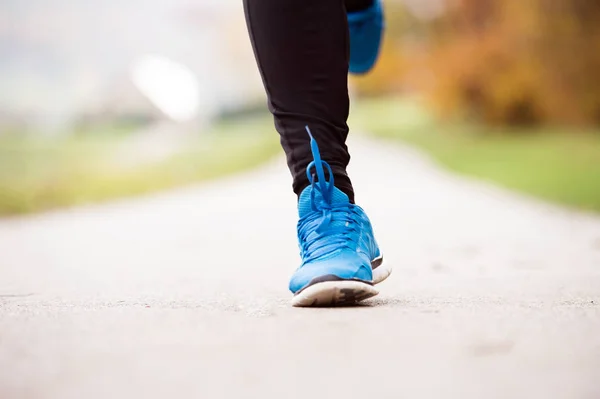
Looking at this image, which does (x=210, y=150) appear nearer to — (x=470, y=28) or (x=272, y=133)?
(x=272, y=133)

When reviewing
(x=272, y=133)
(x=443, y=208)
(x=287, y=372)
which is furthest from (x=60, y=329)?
(x=272, y=133)

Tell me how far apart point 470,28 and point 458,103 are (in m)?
1.63

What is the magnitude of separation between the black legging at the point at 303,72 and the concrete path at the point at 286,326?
263 millimetres

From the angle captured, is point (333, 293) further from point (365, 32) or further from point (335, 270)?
point (365, 32)

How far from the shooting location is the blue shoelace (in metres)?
1.31

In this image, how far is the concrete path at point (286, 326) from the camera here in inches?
30.4

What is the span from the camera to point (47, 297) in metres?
1.51

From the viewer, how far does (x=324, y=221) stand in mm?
1315

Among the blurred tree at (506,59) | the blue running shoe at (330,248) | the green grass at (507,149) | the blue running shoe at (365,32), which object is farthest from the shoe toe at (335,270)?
the blurred tree at (506,59)

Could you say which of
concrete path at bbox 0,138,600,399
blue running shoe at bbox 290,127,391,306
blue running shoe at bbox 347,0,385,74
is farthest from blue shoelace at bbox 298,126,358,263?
blue running shoe at bbox 347,0,385,74

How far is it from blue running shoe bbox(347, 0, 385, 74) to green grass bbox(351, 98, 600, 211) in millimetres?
3244

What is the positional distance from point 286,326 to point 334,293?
18 centimetres

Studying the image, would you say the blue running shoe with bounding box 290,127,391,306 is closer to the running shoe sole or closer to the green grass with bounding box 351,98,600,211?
the running shoe sole

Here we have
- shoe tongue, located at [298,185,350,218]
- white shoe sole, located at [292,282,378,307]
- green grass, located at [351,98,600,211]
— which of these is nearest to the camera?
white shoe sole, located at [292,282,378,307]
